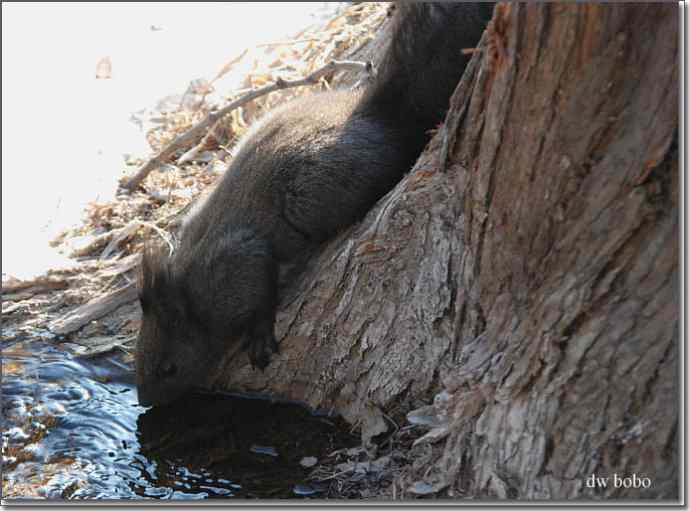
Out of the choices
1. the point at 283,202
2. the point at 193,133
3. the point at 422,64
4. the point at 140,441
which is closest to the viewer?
the point at 140,441

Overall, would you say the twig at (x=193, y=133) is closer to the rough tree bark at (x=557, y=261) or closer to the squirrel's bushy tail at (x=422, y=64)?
the squirrel's bushy tail at (x=422, y=64)

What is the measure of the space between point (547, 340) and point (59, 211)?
5233 mm

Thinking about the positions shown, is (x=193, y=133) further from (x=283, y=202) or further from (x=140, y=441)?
(x=140, y=441)

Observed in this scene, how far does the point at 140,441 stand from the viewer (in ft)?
16.6

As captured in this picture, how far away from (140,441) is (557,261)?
2.67 m

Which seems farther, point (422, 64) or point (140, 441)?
point (422, 64)

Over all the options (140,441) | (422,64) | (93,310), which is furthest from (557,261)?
(93,310)

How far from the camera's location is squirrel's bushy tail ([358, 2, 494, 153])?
16.7 feet

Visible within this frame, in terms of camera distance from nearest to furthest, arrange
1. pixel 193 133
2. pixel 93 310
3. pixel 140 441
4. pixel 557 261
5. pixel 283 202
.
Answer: pixel 557 261 < pixel 140 441 < pixel 283 202 < pixel 93 310 < pixel 193 133

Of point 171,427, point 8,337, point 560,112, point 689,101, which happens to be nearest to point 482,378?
point 560,112

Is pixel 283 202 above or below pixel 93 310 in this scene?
above

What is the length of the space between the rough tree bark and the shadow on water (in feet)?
2.79

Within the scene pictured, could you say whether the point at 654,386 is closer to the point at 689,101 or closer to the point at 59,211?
the point at 689,101

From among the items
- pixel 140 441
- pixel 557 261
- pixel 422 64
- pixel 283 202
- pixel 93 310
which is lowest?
pixel 140 441
